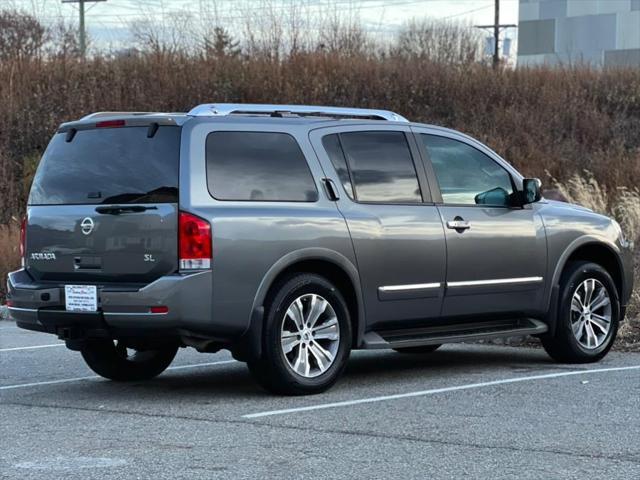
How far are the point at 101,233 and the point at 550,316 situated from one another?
383 cm

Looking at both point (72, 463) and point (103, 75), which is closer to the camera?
point (72, 463)

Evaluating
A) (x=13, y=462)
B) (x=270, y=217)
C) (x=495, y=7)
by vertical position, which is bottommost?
(x=13, y=462)

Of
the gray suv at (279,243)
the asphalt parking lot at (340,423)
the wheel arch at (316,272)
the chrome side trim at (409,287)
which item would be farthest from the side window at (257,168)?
the asphalt parking lot at (340,423)

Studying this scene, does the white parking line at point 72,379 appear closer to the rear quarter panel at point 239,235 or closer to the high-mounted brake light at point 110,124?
the rear quarter panel at point 239,235

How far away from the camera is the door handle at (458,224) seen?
30.9 feet

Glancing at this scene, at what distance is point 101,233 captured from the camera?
8289mm

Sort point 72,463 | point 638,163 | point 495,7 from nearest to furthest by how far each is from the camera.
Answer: point 72,463 → point 638,163 → point 495,7

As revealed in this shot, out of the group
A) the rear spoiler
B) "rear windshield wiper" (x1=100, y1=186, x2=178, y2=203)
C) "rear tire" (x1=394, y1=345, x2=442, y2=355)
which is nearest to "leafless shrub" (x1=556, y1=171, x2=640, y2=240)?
"rear tire" (x1=394, y1=345, x2=442, y2=355)

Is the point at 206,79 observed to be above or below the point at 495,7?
below

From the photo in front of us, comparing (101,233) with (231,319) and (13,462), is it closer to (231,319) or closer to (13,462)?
(231,319)

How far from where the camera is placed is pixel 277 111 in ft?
29.6

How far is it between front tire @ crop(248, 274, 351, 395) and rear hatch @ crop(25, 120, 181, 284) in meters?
0.84

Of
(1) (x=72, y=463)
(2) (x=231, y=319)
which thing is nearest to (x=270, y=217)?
(2) (x=231, y=319)

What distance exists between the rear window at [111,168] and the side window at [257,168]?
276 mm
